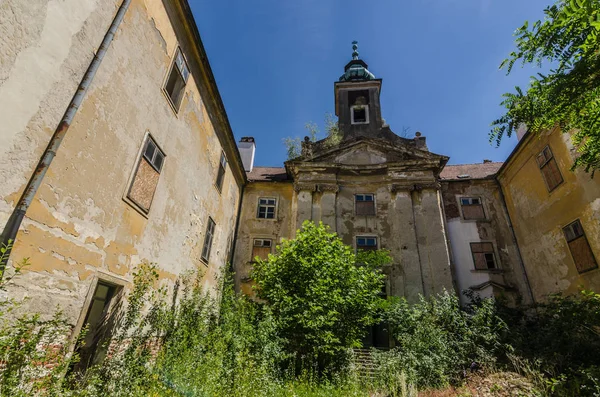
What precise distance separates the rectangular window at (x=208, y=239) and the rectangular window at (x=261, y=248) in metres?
3.82

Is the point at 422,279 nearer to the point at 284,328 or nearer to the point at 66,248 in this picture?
the point at 284,328

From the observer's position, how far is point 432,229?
49.5 ft

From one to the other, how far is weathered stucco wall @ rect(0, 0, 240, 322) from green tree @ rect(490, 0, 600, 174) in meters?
7.07

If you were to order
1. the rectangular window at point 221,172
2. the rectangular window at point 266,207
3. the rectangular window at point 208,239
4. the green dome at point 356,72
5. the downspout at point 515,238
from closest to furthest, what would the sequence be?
1. the rectangular window at point 208,239
2. the rectangular window at point 221,172
3. the downspout at point 515,238
4. the rectangular window at point 266,207
5. the green dome at point 356,72

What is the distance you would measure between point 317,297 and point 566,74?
7994 mm

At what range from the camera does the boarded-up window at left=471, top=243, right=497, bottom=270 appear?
1483cm

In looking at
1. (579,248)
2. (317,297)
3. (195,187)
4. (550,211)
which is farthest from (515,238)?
(195,187)

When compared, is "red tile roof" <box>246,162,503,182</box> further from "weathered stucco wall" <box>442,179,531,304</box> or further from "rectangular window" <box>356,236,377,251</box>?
"rectangular window" <box>356,236,377,251</box>

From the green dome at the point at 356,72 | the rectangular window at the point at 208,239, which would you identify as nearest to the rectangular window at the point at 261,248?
the rectangular window at the point at 208,239

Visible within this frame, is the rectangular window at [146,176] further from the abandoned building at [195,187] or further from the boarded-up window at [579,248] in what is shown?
the boarded-up window at [579,248]

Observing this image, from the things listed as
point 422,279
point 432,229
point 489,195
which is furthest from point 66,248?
point 489,195

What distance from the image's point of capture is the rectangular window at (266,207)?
1658cm

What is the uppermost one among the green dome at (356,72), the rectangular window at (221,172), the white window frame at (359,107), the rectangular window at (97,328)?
the green dome at (356,72)

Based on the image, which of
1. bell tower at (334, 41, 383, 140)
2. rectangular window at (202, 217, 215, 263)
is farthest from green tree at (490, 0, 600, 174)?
bell tower at (334, 41, 383, 140)
